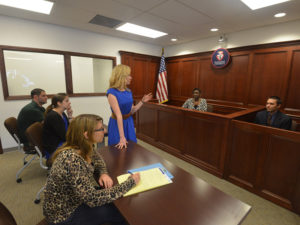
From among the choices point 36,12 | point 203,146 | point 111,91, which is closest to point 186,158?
point 203,146

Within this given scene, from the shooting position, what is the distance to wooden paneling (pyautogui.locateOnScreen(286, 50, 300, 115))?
3.25 meters

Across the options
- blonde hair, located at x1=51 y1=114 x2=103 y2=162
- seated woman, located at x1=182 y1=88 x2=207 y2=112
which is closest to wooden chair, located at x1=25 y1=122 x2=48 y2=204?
blonde hair, located at x1=51 y1=114 x2=103 y2=162

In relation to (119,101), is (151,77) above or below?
above

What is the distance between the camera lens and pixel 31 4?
8.91 ft

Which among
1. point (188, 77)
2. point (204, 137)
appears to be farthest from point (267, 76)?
point (204, 137)

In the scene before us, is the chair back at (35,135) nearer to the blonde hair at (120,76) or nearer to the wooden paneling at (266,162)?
the blonde hair at (120,76)

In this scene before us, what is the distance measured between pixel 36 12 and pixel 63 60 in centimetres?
105

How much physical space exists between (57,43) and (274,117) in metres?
4.57

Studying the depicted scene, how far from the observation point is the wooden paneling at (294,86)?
3246 mm

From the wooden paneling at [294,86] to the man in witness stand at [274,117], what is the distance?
1.19 meters

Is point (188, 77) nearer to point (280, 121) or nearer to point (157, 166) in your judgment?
point (280, 121)

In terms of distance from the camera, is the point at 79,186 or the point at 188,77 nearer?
the point at 79,186

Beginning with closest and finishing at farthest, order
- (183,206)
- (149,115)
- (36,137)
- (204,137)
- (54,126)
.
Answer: (183,206) → (54,126) → (36,137) → (204,137) → (149,115)

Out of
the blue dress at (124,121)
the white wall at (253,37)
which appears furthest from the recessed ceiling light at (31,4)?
the white wall at (253,37)
